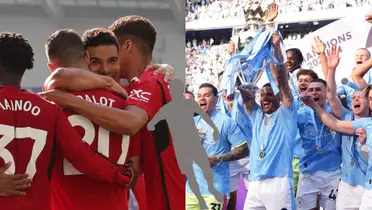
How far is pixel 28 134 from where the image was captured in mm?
2506

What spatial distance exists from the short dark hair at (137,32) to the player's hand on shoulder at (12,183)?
0.85 m

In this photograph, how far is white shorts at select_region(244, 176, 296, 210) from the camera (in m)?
5.79

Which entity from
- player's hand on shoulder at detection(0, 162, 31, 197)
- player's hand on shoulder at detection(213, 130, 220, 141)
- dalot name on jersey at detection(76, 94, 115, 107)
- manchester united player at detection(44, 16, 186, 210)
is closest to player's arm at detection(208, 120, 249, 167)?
player's hand on shoulder at detection(213, 130, 220, 141)

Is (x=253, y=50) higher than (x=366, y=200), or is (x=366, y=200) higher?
(x=253, y=50)

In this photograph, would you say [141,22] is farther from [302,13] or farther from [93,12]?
[302,13]

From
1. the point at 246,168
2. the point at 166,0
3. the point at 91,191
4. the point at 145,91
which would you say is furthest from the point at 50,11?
the point at 246,168

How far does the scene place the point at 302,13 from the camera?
24453mm

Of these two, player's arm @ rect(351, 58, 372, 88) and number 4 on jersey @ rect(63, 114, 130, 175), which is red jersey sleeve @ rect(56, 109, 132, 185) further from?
player's arm @ rect(351, 58, 372, 88)

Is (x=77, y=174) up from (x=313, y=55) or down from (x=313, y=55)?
down

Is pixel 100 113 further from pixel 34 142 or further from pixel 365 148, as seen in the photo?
pixel 365 148

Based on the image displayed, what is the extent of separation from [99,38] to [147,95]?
1.06 ft

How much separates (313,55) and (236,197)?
7.83ft

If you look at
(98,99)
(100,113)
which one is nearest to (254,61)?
(98,99)

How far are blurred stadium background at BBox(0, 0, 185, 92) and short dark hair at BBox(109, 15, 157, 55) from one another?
55cm
